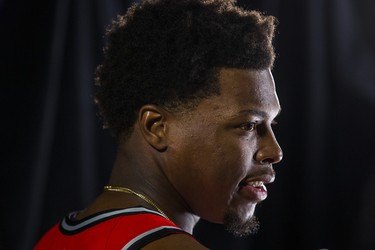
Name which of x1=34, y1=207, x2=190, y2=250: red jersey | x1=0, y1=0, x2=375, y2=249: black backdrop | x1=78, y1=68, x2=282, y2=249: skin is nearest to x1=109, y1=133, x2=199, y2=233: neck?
x1=78, y1=68, x2=282, y2=249: skin

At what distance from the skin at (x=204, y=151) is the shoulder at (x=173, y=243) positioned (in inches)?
6.2

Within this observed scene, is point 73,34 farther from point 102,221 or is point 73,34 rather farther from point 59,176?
point 102,221

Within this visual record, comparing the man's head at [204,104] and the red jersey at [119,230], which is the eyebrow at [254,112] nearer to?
the man's head at [204,104]

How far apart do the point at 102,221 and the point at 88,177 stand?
3.10 feet

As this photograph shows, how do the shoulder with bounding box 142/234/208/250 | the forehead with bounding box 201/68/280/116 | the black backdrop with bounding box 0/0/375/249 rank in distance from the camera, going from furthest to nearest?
the black backdrop with bounding box 0/0/375/249
the forehead with bounding box 201/68/280/116
the shoulder with bounding box 142/234/208/250

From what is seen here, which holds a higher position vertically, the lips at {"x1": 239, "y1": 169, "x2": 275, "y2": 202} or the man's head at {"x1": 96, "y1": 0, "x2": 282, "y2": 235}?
the man's head at {"x1": 96, "y1": 0, "x2": 282, "y2": 235}

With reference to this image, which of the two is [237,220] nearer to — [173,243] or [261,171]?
[261,171]

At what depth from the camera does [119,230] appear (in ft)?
3.31

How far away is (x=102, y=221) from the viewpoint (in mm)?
1062

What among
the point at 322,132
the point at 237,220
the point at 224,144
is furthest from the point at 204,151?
the point at 322,132

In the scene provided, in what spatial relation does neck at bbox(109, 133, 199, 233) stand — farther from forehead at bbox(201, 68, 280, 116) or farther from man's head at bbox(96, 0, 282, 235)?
forehead at bbox(201, 68, 280, 116)

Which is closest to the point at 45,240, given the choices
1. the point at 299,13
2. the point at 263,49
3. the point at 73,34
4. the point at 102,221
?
the point at 102,221

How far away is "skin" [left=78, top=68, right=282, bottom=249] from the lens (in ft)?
3.78

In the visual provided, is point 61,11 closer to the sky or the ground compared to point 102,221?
closer to the sky
